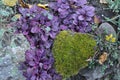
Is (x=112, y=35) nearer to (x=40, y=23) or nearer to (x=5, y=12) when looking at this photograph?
(x=40, y=23)

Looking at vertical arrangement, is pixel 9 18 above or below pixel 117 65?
above

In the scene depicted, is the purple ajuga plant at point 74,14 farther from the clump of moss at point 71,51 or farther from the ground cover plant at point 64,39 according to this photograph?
the clump of moss at point 71,51

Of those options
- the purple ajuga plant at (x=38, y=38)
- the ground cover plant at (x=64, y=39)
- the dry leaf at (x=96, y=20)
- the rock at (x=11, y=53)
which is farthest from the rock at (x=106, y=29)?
the rock at (x=11, y=53)

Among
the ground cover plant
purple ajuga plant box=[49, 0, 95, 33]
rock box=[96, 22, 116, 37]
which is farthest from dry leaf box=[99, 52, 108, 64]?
purple ajuga plant box=[49, 0, 95, 33]

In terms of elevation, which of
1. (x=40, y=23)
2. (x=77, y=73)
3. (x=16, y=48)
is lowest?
(x=77, y=73)

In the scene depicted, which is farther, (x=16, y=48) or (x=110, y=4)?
(x=110, y=4)

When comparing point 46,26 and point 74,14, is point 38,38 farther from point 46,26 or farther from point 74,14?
point 74,14

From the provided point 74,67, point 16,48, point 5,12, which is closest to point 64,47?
point 74,67

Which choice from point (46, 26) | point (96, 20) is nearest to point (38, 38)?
point (46, 26)
